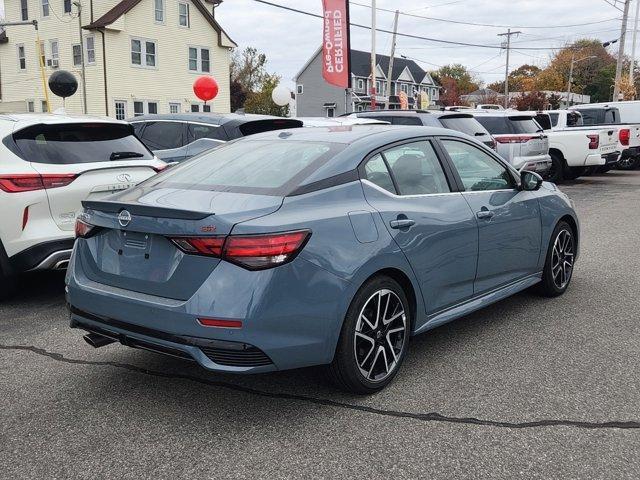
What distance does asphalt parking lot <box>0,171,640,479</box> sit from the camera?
9.95 feet

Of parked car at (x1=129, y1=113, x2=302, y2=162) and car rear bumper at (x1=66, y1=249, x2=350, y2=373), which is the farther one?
parked car at (x1=129, y1=113, x2=302, y2=162)

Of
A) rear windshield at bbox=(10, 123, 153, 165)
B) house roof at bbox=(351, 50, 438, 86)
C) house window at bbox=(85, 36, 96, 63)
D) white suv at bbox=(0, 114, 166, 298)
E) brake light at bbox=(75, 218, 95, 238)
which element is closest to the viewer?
brake light at bbox=(75, 218, 95, 238)

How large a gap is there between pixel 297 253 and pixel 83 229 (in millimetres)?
1438

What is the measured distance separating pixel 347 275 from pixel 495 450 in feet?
3.69

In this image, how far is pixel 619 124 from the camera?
1952 cm

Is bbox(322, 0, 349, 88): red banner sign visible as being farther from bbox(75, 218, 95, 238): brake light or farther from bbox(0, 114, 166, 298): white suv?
bbox(75, 218, 95, 238): brake light

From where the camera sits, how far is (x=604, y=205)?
13.0 metres

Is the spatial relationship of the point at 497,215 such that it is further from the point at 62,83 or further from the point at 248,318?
the point at 62,83

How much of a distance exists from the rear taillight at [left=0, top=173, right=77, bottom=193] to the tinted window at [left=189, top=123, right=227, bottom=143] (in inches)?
144

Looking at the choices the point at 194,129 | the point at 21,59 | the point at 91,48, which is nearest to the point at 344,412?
the point at 194,129

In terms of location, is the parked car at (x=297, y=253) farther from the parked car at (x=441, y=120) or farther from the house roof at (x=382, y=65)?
the house roof at (x=382, y=65)

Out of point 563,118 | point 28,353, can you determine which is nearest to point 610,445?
point 28,353

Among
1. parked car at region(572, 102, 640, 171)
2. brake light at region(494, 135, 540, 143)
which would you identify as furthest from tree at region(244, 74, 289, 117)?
brake light at region(494, 135, 540, 143)

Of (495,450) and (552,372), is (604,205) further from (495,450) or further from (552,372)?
(495,450)
